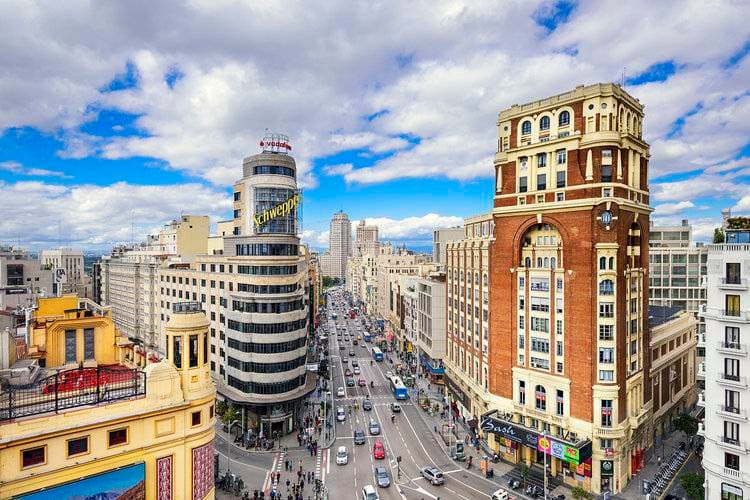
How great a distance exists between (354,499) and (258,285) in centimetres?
3033

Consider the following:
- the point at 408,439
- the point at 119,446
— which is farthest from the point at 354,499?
the point at 119,446

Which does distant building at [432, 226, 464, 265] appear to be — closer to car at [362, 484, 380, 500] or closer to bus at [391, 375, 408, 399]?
bus at [391, 375, 408, 399]

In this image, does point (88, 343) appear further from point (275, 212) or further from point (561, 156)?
point (561, 156)

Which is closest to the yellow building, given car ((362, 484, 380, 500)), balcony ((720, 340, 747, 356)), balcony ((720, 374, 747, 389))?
car ((362, 484, 380, 500))

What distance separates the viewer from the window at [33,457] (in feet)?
78.4

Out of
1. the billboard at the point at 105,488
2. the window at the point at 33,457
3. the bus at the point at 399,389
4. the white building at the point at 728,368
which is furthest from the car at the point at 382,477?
the window at the point at 33,457

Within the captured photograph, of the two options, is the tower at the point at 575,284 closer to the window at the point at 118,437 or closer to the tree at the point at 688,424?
the tree at the point at 688,424

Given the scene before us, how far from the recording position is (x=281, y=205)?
66688mm

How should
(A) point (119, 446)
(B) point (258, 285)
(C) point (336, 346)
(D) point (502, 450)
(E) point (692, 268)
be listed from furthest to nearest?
(C) point (336, 346)
(E) point (692, 268)
(B) point (258, 285)
(D) point (502, 450)
(A) point (119, 446)

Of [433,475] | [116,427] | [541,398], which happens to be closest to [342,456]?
[433,475]

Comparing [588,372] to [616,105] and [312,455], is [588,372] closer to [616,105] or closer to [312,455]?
[616,105]

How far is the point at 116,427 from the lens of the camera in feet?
87.4

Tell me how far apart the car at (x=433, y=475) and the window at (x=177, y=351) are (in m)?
34.2

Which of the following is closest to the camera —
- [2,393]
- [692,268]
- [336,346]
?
[2,393]
